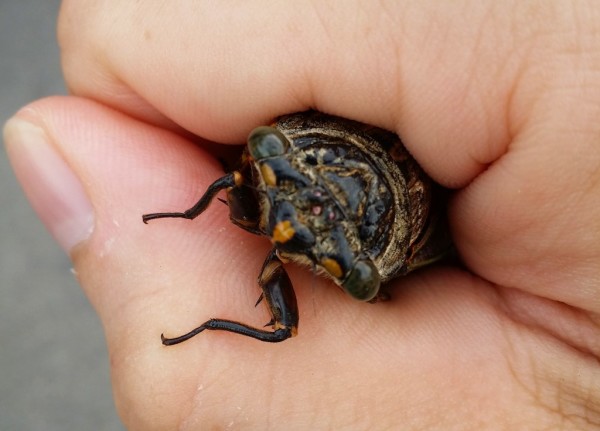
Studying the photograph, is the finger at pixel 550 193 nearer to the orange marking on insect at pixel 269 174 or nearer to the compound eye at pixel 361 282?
the compound eye at pixel 361 282

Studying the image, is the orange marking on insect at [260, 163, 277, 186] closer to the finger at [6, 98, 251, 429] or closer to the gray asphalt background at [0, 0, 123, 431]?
the finger at [6, 98, 251, 429]

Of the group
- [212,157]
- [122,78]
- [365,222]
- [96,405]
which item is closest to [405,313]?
[365,222]

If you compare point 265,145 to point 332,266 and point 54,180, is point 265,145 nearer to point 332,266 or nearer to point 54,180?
point 332,266

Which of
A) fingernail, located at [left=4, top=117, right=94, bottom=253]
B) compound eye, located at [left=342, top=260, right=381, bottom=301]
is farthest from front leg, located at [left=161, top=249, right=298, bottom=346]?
fingernail, located at [left=4, top=117, right=94, bottom=253]

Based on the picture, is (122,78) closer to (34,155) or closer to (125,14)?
(125,14)

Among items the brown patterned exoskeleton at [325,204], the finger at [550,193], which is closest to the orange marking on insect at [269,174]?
the brown patterned exoskeleton at [325,204]

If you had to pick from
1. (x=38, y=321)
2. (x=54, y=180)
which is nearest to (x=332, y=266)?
(x=54, y=180)
